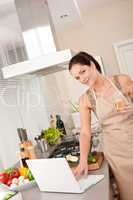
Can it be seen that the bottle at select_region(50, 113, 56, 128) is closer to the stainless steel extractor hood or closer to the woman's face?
the stainless steel extractor hood

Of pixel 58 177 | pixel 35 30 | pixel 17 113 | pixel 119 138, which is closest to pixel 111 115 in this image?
pixel 119 138

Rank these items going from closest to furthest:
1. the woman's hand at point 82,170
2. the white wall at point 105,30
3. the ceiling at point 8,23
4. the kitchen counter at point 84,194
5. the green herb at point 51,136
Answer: the kitchen counter at point 84,194
the woman's hand at point 82,170
the ceiling at point 8,23
the green herb at point 51,136
the white wall at point 105,30

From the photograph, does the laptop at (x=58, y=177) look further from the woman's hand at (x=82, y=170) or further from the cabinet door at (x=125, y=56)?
the cabinet door at (x=125, y=56)

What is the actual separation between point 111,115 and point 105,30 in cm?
249

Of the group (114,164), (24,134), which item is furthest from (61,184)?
(24,134)

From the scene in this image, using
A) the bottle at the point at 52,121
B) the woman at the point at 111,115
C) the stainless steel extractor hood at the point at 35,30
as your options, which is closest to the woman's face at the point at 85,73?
the woman at the point at 111,115

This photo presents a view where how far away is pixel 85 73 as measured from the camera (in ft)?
4.69

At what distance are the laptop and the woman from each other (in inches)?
4.8

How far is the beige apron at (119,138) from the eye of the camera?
1.36 meters

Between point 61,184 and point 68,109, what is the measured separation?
213 cm

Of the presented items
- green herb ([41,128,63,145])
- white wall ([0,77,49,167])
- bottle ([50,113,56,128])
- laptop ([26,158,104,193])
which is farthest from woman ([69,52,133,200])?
bottle ([50,113,56,128])

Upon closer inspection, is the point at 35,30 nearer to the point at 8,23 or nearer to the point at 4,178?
the point at 8,23

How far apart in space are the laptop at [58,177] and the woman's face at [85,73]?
18.6 inches

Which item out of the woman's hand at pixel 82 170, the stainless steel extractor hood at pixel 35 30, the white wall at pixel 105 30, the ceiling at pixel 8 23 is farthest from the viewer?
the white wall at pixel 105 30
